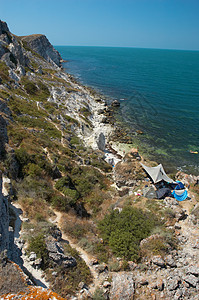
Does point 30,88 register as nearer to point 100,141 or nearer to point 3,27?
point 100,141

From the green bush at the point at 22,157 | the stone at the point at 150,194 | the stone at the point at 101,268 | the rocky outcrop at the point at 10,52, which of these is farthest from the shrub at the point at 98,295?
the rocky outcrop at the point at 10,52

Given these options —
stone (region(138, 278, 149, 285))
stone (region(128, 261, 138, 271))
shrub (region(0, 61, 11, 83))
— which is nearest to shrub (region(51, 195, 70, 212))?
stone (region(128, 261, 138, 271))

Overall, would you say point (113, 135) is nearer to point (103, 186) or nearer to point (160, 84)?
point (103, 186)

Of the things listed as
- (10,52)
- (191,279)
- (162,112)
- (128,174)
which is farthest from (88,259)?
(10,52)

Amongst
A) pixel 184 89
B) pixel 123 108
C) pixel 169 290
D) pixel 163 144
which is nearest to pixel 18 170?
pixel 169 290

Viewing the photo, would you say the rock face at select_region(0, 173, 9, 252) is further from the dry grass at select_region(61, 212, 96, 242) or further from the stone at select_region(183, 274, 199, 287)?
the stone at select_region(183, 274, 199, 287)
